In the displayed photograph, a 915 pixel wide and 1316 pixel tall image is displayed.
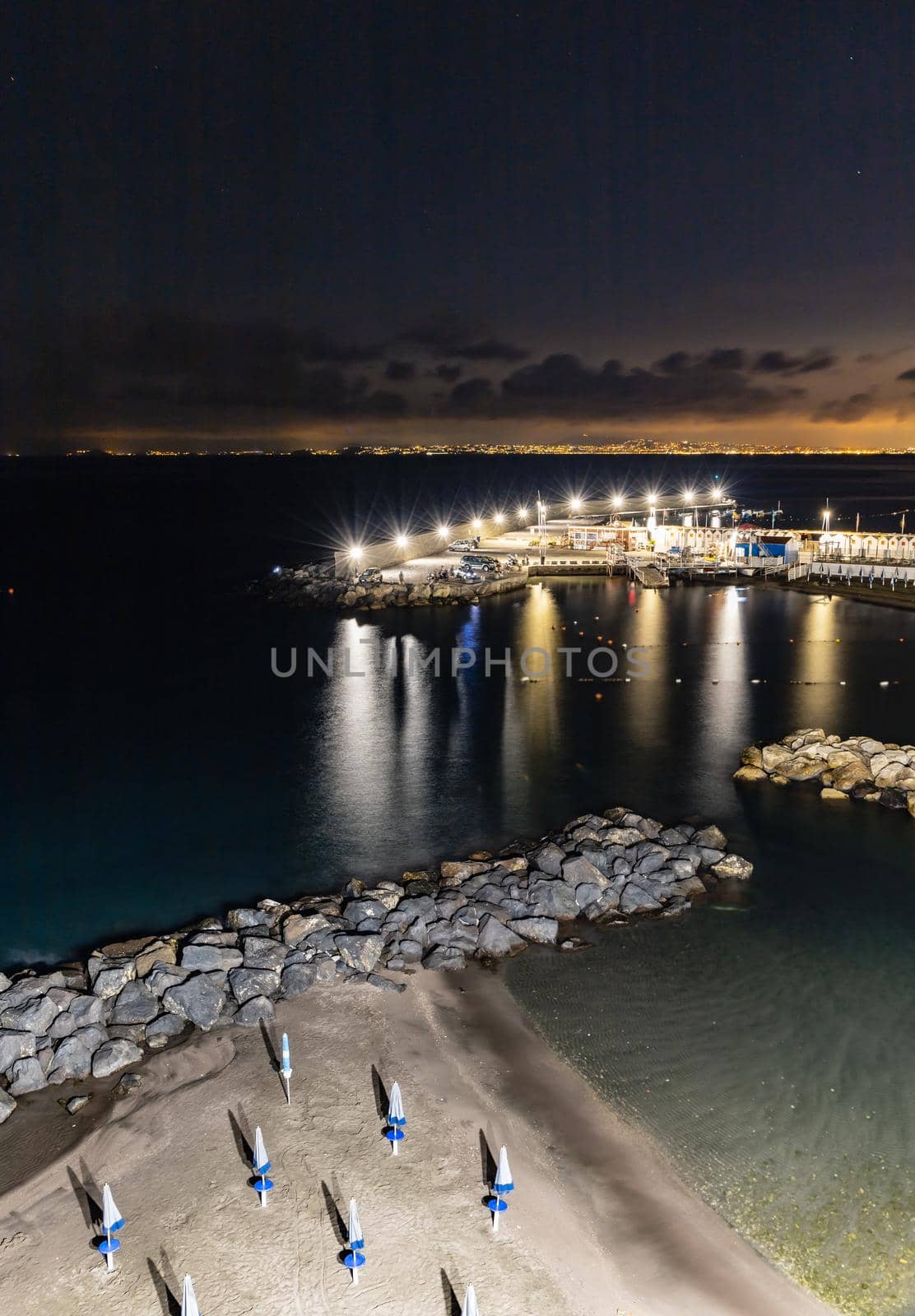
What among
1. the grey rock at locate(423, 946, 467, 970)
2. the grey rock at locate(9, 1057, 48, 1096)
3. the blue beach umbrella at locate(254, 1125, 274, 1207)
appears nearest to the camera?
the blue beach umbrella at locate(254, 1125, 274, 1207)

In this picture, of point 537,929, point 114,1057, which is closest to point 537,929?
point 537,929

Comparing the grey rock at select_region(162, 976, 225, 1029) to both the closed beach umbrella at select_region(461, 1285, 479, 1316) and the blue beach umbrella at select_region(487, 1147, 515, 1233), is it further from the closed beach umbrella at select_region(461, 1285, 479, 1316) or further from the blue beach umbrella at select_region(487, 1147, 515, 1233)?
the closed beach umbrella at select_region(461, 1285, 479, 1316)

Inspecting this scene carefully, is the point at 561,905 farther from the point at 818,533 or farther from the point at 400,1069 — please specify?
the point at 818,533

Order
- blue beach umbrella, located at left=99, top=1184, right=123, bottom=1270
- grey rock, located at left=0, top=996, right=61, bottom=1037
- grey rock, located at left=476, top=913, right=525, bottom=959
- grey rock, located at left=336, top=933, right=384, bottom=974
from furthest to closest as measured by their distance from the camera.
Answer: grey rock, located at left=476, top=913, right=525, bottom=959, grey rock, located at left=336, top=933, right=384, bottom=974, grey rock, located at left=0, top=996, right=61, bottom=1037, blue beach umbrella, located at left=99, top=1184, right=123, bottom=1270

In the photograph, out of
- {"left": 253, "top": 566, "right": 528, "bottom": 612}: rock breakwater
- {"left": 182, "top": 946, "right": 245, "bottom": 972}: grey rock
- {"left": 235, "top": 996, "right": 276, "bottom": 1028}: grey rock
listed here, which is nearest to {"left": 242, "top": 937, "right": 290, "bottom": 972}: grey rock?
{"left": 182, "top": 946, "right": 245, "bottom": 972}: grey rock

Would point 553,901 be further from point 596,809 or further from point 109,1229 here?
point 109,1229

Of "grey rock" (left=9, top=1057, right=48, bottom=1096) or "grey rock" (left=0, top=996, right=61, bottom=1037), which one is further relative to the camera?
"grey rock" (left=0, top=996, right=61, bottom=1037)

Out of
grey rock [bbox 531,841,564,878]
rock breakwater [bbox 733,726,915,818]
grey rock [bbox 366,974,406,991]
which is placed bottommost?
grey rock [bbox 366,974,406,991]
